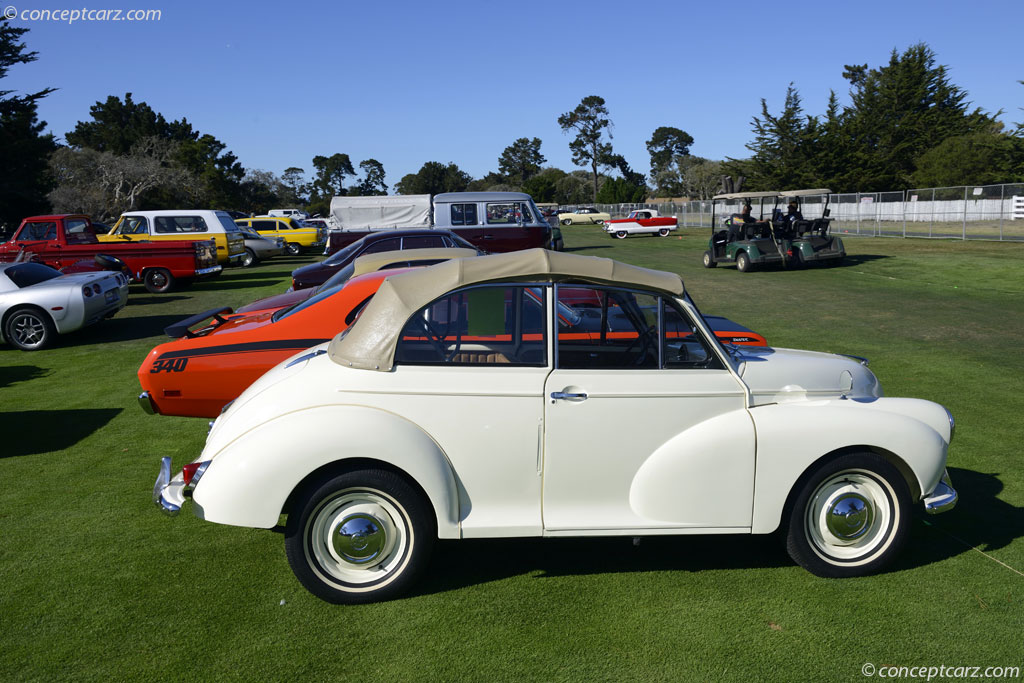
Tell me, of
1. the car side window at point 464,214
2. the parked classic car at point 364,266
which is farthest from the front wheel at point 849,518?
the car side window at point 464,214

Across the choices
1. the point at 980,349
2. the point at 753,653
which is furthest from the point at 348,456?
the point at 980,349

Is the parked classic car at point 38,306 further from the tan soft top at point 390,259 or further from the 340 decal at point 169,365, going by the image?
the 340 decal at point 169,365

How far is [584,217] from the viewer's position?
214 ft

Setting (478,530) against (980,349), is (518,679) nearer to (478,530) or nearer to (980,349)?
(478,530)

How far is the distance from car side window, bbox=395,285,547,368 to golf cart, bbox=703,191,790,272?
18.7 metres

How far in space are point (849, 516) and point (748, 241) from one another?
18.9 m

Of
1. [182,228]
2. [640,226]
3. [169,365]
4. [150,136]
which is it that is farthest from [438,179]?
[169,365]

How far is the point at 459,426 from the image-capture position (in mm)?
3689

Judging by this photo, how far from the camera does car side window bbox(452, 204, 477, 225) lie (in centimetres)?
2241

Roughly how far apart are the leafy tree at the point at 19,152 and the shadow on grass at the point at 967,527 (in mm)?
46112

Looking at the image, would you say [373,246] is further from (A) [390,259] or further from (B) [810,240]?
(B) [810,240]

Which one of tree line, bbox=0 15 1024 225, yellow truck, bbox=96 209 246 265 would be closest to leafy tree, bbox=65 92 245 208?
tree line, bbox=0 15 1024 225

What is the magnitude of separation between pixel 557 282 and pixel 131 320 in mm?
12764

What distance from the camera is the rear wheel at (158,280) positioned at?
18484 millimetres
